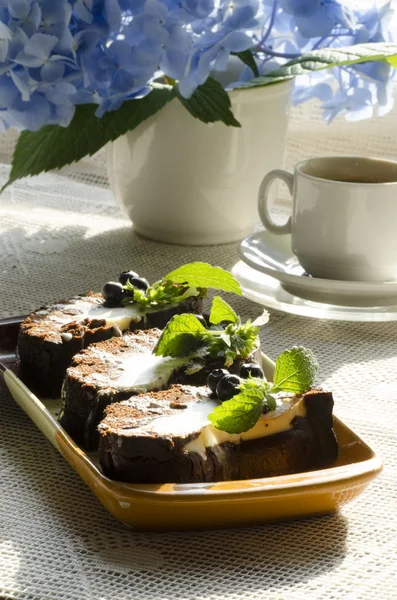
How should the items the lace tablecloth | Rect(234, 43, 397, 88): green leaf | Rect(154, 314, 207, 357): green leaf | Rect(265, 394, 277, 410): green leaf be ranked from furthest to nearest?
Rect(234, 43, 397, 88): green leaf < Rect(154, 314, 207, 357): green leaf < Rect(265, 394, 277, 410): green leaf < the lace tablecloth

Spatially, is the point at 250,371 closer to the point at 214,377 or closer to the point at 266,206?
the point at 214,377

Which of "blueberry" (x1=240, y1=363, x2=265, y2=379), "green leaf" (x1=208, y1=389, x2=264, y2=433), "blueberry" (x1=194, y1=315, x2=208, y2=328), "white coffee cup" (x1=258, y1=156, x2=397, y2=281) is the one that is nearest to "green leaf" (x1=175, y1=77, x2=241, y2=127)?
"white coffee cup" (x1=258, y1=156, x2=397, y2=281)

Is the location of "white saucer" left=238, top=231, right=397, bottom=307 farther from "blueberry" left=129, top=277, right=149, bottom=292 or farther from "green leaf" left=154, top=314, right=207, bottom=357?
Answer: "green leaf" left=154, top=314, right=207, bottom=357

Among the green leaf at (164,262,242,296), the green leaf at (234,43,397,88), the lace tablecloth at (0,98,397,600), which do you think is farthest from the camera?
the green leaf at (234,43,397,88)

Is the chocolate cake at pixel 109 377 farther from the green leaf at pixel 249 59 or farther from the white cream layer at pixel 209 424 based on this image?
the green leaf at pixel 249 59

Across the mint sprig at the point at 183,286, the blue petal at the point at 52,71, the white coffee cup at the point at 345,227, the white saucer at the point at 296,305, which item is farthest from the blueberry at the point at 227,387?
the blue petal at the point at 52,71

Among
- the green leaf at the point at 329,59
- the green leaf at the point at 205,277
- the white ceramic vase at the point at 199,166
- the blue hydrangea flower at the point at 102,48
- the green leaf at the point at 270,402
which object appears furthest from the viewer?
the white ceramic vase at the point at 199,166

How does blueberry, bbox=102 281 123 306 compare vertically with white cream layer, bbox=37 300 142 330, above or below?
above
